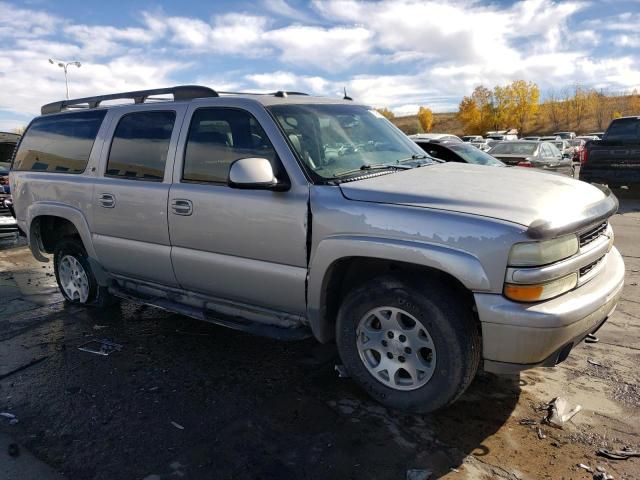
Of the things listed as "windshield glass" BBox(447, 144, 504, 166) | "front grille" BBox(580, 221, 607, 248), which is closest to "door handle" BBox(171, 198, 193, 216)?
"front grille" BBox(580, 221, 607, 248)

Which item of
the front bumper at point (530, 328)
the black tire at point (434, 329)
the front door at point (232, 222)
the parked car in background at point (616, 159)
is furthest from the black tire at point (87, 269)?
the parked car in background at point (616, 159)

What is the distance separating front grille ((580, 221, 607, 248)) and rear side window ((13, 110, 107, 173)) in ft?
Answer: 13.3

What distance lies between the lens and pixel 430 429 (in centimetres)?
296

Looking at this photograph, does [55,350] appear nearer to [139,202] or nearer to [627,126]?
[139,202]

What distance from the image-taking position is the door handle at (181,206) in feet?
12.3

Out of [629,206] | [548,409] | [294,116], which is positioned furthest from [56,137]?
[629,206]

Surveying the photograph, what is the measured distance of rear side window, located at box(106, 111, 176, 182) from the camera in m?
4.04

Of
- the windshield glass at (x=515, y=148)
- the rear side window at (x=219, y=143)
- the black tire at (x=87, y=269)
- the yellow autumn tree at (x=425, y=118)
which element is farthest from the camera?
the yellow autumn tree at (x=425, y=118)

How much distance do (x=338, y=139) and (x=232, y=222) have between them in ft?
3.20

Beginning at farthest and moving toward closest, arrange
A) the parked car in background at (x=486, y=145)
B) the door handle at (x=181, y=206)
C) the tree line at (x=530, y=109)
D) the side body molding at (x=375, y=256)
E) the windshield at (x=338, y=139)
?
the tree line at (x=530, y=109), the parked car in background at (x=486, y=145), the door handle at (x=181, y=206), the windshield at (x=338, y=139), the side body molding at (x=375, y=256)

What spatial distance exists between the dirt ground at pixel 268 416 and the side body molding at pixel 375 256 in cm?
58

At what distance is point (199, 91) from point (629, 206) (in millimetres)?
11018

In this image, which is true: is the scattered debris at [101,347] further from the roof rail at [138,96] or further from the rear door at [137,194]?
the roof rail at [138,96]

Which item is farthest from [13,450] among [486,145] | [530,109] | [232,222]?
[530,109]
